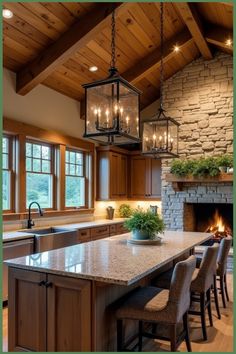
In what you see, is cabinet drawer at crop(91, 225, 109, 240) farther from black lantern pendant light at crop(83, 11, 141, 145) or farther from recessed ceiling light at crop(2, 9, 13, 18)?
recessed ceiling light at crop(2, 9, 13, 18)

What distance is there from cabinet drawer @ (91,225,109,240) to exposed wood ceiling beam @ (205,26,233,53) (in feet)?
12.8

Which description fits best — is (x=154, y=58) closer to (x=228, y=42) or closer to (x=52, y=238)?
(x=228, y=42)

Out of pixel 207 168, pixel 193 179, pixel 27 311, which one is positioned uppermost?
pixel 207 168

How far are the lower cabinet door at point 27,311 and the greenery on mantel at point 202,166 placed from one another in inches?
174

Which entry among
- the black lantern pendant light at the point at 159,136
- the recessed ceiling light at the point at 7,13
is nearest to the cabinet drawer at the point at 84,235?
the black lantern pendant light at the point at 159,136

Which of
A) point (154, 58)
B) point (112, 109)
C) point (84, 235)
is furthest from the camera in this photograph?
point (154, 58)

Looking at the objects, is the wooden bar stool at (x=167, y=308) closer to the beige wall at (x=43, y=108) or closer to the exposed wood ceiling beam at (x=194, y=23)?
the beige wall at (x=43, y=108)

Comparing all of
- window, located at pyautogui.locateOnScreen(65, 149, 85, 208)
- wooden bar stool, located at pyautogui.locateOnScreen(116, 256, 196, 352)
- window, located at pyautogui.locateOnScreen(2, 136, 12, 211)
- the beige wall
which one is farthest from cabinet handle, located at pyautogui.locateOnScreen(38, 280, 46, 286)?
window, located at pyautogui.locateOnScreen(65, 149, 85, 208)

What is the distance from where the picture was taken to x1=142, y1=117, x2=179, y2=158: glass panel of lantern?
3.99m

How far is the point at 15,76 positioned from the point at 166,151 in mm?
2632

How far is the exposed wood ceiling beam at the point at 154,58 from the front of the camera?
582cm

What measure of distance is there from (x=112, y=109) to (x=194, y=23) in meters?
3.22

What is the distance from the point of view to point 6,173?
15.7ft

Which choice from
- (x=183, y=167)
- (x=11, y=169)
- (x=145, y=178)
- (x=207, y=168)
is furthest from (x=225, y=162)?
(x=11, y=169)
